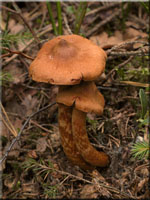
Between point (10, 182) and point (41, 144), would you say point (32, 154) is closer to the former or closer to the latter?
point (41, 144)

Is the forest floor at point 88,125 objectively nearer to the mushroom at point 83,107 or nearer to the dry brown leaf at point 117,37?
the dry brown leaf at point 117,37

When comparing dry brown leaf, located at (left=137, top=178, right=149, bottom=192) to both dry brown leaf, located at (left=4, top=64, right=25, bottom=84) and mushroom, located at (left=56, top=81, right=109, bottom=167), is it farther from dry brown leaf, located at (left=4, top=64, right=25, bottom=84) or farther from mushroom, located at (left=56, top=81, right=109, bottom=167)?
dry brown leaf, located at (left=4, top=64, right=25, bottom=84)

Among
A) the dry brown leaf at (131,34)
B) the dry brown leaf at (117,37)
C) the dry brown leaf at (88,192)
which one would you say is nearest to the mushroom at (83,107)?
the dry brown leaf at (88,192)

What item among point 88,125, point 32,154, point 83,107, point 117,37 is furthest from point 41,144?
point 117,37

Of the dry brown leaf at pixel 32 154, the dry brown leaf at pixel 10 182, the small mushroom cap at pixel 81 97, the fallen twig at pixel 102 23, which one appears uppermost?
the fallen twig at pixel 102 23

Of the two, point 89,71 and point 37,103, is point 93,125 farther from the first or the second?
point 89,71

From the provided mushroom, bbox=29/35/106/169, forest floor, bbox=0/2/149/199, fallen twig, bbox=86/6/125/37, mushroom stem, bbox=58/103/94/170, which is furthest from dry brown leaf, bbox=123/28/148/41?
mushroom stem, bbox=58/103/94/170

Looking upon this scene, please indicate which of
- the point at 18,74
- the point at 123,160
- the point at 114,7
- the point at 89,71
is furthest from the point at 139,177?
the point at 114,7
